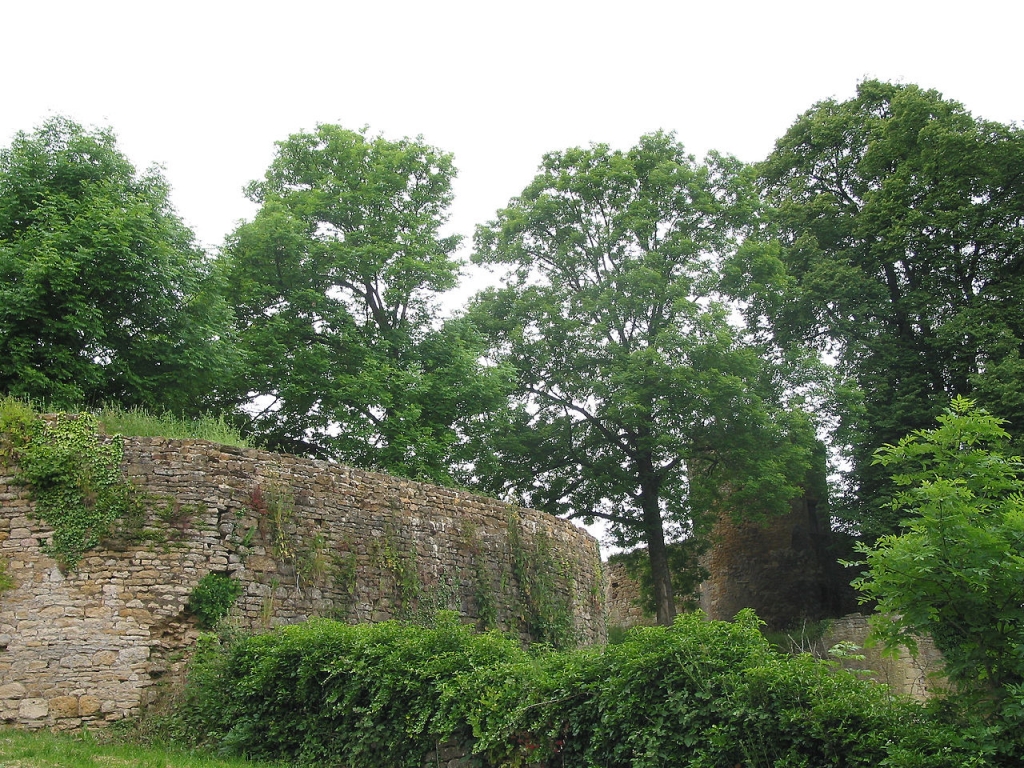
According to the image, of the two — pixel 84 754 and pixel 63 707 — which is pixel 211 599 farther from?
pixel 84 754

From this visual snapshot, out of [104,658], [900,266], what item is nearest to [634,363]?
[900,266]

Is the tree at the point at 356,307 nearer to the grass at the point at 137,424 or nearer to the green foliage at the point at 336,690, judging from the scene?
the grass at the point at 137,424

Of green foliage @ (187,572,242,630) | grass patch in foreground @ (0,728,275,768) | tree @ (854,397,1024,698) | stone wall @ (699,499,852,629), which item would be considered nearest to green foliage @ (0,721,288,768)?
grass patch in foreground @ (0,728,275,768)

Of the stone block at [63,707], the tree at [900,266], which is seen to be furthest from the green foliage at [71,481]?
the tree at [900,266]

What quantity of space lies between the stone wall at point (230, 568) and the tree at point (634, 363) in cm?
641

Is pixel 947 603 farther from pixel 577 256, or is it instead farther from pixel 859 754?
pixel 577 256

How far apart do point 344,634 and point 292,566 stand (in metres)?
2.07

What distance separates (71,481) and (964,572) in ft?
28.6

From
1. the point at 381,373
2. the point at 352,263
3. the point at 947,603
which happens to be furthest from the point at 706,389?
the point at 947,603

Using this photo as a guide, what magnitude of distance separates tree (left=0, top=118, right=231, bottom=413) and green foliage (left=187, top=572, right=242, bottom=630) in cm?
379

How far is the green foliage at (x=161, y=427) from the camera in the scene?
10805 mm

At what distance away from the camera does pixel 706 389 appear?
18453 mm

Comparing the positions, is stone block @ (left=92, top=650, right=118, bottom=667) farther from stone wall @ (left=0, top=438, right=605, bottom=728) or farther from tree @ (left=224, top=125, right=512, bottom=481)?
tree @ (left=224, top=125, right=512, bottom=481)

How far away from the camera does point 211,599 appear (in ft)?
32.8
